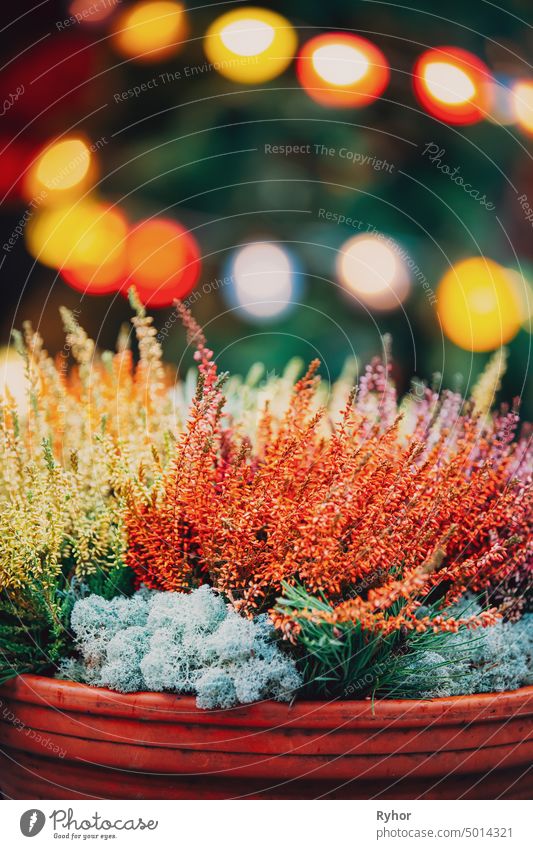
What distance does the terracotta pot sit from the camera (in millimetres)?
1108

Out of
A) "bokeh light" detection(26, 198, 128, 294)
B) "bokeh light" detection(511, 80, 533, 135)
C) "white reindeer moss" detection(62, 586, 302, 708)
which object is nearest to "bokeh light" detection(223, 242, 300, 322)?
"bokeh light" detection(26, 198, 128, 294)

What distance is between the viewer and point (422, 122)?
2375 mm

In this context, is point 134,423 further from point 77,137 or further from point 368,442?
point 77,137

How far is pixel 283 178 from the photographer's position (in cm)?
225

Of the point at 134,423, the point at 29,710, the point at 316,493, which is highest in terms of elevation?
the point at 134,423

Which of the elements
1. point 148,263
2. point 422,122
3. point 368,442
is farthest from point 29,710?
point 422,122

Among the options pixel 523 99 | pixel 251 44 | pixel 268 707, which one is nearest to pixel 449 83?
pixel 523 99

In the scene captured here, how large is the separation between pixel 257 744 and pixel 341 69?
1723mm

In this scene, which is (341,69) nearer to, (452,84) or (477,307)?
(452,84)

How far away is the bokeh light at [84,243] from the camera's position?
2211mm

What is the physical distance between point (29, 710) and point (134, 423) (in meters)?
0.63

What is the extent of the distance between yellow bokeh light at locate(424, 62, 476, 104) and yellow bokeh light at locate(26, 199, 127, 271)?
1050mm

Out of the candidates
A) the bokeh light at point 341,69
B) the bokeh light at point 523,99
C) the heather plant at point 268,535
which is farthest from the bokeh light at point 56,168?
the bokeh light at point 523,99

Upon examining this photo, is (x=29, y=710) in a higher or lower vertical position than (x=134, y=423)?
lower
